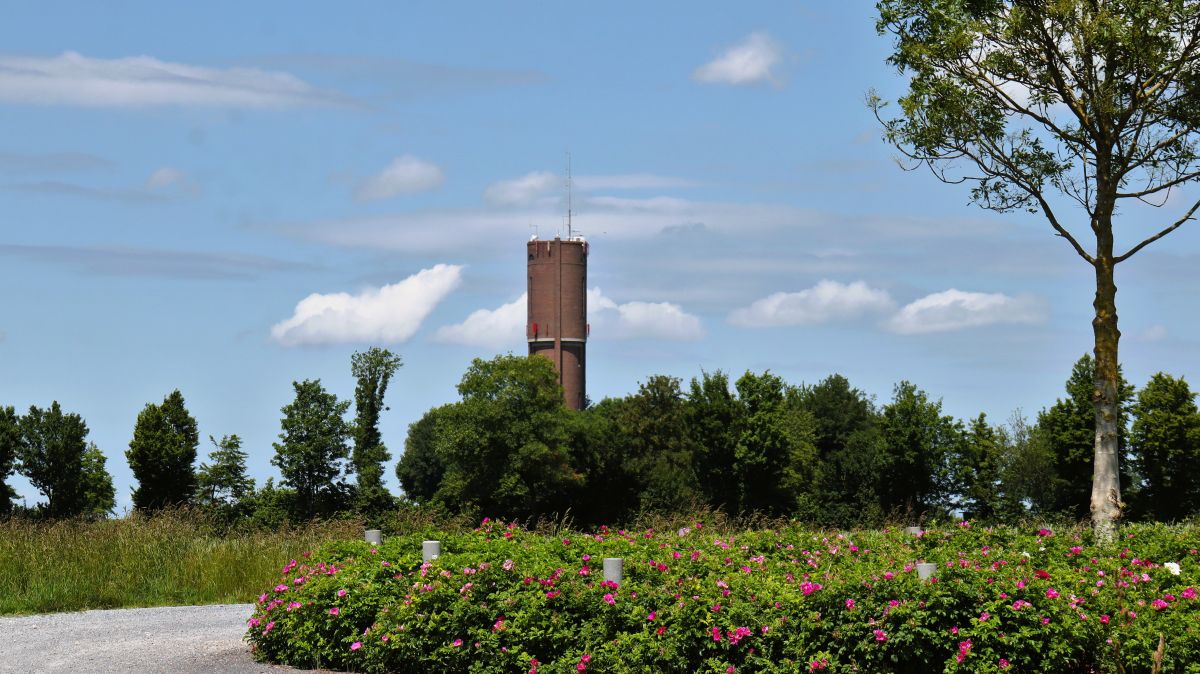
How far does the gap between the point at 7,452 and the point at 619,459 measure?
29008mm

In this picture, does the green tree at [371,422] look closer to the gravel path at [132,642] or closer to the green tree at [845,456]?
the green tree at [845,456]

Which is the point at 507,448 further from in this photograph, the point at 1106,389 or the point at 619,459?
the point at 1106,389

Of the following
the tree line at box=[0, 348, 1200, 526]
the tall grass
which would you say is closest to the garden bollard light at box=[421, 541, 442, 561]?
the tall grass

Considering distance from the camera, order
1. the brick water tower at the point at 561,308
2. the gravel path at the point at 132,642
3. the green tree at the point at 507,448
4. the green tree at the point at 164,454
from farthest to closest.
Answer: the brick water tower at the point at 561,308 < the green tree at the point at 507,448 < the green tree at the point at 164,454 < the gravel path at the point at 132,642

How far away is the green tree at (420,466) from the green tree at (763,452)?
42082 mm

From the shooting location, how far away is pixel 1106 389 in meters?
16.0

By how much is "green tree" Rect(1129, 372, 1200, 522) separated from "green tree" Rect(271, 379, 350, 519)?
1237 inches

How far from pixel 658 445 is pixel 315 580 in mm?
60989

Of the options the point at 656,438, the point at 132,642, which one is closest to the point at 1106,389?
the point at 132,642

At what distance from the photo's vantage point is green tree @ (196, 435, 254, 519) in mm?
48562

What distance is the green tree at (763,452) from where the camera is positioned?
170ft

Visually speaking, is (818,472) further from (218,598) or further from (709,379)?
(218,598)

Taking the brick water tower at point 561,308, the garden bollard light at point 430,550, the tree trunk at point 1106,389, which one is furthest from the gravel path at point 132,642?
the brick water tower at point 561,308

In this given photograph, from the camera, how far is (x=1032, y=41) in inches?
680
